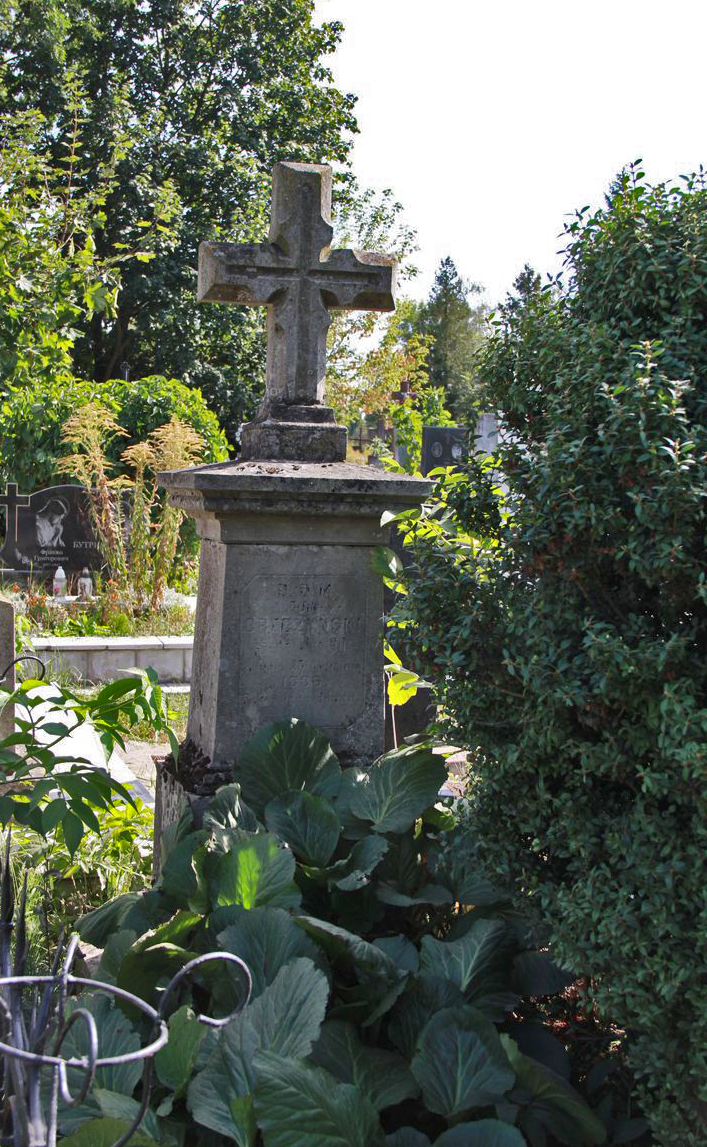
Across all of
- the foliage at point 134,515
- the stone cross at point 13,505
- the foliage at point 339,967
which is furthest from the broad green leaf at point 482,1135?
the stone cross at point 13,505

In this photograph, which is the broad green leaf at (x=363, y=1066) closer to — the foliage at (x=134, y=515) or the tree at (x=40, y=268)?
the tree at (x=40, y=268)

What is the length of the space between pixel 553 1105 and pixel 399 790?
2.89 ft

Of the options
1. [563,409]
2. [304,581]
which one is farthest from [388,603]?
[563,409]

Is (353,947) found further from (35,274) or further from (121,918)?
A: (35,274)

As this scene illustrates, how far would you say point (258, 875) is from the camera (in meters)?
2.46

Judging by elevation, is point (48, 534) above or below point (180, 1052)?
above

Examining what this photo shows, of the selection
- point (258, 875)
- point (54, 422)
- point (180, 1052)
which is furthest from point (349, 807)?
point (54, 422)

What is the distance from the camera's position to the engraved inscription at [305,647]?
3.30m

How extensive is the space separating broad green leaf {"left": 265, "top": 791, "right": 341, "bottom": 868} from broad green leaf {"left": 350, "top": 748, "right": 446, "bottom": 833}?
10 centimetres

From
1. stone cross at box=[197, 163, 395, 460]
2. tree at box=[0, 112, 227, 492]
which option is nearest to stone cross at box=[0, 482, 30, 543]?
tree at box=[0, 112, 227, 492]

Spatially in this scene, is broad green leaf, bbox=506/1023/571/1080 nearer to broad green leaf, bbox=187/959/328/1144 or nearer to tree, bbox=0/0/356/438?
broad green leaf, bbox=187/959/328/1144

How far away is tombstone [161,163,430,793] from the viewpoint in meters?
3.25

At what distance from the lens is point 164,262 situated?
2006cm

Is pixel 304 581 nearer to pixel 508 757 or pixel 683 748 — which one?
pixel 508 757
